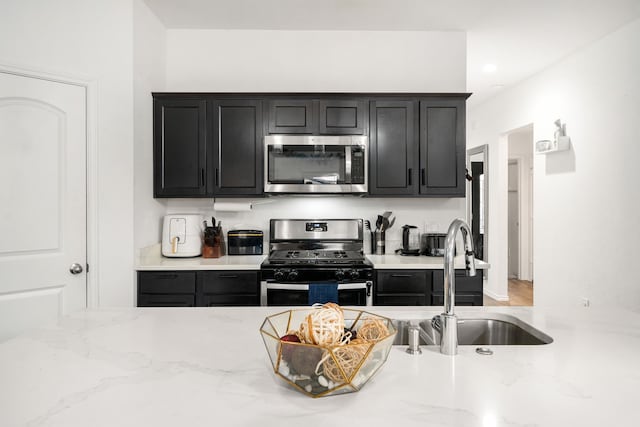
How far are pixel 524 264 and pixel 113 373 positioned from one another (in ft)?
23.5

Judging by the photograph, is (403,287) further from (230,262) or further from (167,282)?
(167,282)

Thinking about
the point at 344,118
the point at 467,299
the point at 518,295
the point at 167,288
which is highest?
the point at 344,118

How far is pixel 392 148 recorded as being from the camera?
3297mm

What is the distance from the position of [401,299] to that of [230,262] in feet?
4.28

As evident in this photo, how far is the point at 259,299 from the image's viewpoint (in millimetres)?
2961

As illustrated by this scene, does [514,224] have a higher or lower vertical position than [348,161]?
lower

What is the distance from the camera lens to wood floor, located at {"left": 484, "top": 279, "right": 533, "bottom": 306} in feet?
17.5

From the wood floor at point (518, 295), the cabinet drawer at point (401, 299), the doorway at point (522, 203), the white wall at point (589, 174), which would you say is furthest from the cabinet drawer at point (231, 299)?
the doorway at point (522, 203)

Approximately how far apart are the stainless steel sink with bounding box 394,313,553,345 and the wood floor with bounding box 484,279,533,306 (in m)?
4.07

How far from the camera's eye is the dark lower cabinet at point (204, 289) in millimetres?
2955

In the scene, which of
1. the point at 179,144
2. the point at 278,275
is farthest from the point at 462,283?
the point at 179,144

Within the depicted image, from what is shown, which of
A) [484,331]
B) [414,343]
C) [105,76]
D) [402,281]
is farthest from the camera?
[402,281]

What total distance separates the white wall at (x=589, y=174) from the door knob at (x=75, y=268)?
414 centimetres

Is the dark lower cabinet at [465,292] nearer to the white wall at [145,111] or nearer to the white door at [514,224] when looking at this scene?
the white wall at [145,111]
